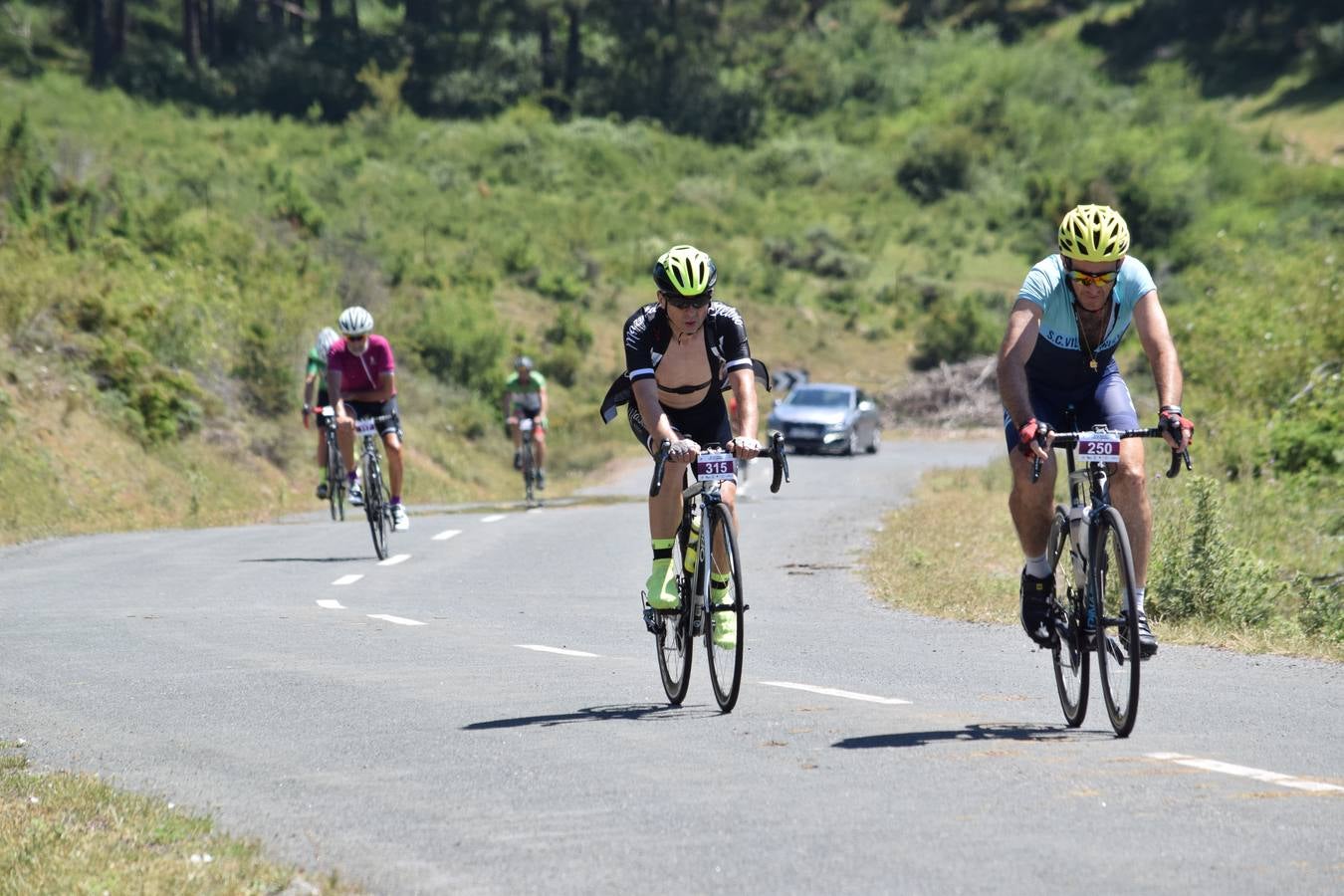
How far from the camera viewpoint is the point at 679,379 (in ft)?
27.7

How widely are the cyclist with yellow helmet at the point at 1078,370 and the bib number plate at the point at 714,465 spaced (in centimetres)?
118

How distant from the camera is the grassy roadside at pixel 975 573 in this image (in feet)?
36.2

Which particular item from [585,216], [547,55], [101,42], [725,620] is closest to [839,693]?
[725,620]

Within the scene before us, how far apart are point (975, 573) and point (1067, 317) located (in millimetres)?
8021

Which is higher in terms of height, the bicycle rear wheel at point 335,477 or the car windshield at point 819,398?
the car windshield at point 819,398

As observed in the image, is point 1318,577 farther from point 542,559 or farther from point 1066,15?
point 1066,15

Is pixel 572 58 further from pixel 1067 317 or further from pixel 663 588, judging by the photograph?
pixel 1067 317

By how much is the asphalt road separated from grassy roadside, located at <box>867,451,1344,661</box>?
0.56 meters

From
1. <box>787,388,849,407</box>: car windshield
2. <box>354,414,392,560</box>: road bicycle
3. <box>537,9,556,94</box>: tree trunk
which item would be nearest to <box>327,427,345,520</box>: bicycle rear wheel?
<box>354,414,392,560</box>: road bicycle

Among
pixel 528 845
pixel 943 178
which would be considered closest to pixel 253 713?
pixel 528 845

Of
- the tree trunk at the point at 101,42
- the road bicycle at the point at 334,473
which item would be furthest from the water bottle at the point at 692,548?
the tree trunk at the point at 101,42

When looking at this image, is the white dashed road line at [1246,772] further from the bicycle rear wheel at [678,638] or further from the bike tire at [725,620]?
the bicycle rear wheel at [678,638]

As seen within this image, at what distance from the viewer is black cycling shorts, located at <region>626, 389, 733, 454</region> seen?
338 inches

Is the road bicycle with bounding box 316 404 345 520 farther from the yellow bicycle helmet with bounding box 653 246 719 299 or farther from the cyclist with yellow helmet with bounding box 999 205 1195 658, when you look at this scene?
the cyclist with yellow helmet with bounding box 999 205 1195 658
